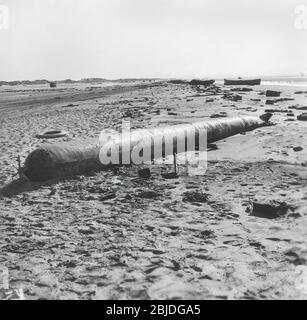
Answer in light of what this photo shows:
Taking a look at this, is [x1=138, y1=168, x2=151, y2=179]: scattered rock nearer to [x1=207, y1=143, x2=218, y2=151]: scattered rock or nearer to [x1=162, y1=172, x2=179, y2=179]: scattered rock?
[x1=162, y1=172, x2=179, y2=179]: scattered rock

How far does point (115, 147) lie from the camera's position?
718cm

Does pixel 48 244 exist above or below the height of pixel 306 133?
below

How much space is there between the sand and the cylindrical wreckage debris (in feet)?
0.70

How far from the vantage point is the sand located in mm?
3186

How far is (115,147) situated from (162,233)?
10.7 ft

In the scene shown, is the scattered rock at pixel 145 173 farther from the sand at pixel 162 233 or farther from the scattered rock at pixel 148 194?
the scattered rock at pixel 148 194

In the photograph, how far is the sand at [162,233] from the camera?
3186mm

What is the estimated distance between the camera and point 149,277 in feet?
10.9

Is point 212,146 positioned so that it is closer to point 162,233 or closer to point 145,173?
point 145,173

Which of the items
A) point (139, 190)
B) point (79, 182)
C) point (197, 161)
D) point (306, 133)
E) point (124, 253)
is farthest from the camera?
point (306, 133)

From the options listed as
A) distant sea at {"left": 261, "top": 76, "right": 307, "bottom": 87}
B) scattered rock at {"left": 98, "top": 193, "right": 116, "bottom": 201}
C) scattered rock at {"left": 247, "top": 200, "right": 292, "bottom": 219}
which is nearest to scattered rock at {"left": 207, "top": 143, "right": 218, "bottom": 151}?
scattered rock at {"left": 98, "top": 193, "right": 116, "bottom": 201}

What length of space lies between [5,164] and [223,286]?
5805 mm
